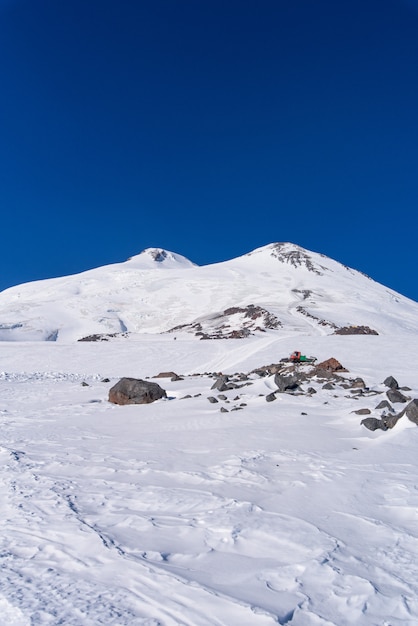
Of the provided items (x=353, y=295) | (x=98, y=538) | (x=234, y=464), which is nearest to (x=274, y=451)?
(x=234, y=464)

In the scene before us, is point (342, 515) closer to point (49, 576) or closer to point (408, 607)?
point (408, 607)

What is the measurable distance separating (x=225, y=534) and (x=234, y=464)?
2639 millimetres

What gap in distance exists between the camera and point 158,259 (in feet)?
538

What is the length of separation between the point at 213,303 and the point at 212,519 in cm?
7768

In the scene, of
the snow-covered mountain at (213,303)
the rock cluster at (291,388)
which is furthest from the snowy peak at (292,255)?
the rock cluster at (291,388)

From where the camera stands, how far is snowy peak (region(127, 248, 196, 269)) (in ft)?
511

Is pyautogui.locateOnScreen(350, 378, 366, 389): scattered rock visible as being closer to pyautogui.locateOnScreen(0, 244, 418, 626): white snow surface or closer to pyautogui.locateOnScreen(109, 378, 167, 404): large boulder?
pyautogui.locateOnScreen(0, 244, 418, 626): white snow surface

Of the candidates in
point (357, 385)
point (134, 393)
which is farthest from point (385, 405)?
point (134, 393)

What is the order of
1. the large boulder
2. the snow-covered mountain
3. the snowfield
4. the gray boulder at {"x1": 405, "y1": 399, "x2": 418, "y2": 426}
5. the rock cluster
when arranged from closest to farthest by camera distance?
1. the snowfield
2. the gray boulder at {"x1": 405, "y1": 399, "x2": 418, "y2": 426}
3. the rock cluster
4. the large boulder
5. the snow-covered mountain

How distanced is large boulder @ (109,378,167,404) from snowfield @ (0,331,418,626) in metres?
2.44

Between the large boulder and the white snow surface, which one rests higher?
the large boulder

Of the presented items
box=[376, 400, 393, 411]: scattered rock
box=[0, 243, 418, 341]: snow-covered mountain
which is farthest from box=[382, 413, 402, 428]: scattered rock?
box=[0, 243, 418, 341]: snow-covered mountain

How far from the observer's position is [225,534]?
4.85 metres

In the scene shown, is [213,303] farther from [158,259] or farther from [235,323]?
[158,259]
